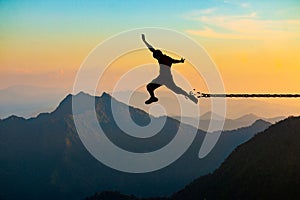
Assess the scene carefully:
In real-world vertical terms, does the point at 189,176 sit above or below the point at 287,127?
Result: below

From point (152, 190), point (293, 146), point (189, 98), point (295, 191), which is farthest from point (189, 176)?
point (189, 98)

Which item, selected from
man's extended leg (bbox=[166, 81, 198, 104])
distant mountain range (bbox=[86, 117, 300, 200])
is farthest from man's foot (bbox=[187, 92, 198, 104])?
distant mountain range (bbox=[86, 117, 300, 200])

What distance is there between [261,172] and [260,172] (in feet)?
0.97

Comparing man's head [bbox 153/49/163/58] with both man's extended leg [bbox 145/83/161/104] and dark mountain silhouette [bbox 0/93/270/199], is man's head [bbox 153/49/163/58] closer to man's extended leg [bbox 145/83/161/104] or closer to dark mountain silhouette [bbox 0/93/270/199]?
man's extended leg [bbox 145/83/161/104]

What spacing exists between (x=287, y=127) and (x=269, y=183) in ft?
71.5

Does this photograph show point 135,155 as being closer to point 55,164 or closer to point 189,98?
point 55,164

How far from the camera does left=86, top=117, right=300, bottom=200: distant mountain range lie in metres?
85.8

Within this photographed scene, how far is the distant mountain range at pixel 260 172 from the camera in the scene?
8575 centimetres

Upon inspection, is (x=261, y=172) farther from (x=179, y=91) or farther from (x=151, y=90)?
(x=151, y=90)

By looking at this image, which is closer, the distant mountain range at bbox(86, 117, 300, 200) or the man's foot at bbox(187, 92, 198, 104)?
the man's foot at bbox(187, 92, 198, 104)

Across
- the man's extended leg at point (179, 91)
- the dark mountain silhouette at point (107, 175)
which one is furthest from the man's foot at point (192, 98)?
the dark mountain silhouette at point (107, 175)

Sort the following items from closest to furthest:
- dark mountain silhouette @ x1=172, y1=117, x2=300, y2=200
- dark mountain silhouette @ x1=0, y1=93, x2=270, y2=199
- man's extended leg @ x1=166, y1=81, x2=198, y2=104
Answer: man's extended leg @ x1=166, y1=81, x2=198, y2=104
dark mountain silhouette @ x1=172, y1=117, x2=300, y2=200
dark mountain silhouette @ x1=0, y1=93, x2=270, y2=199

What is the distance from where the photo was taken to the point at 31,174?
624 ft

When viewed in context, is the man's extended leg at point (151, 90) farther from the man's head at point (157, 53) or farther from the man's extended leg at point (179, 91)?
the man's head at point (157, 53)
